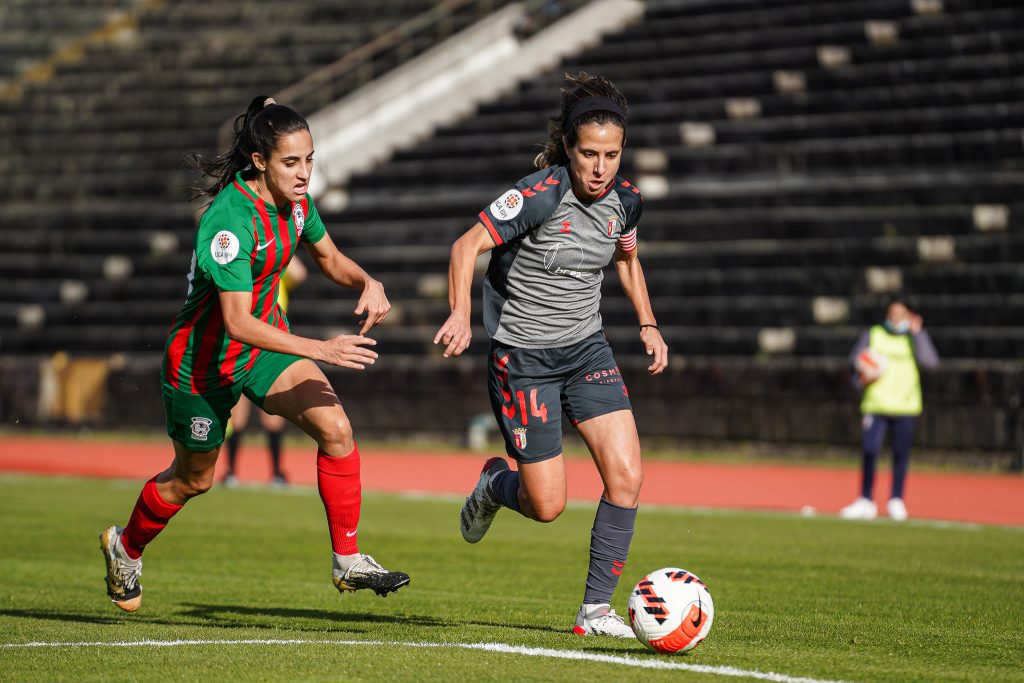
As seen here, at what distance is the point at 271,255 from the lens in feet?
21.6

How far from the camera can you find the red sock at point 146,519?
710 centimetres

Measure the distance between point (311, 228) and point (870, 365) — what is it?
8162 mm

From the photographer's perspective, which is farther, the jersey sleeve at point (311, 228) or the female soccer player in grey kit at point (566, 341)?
the jersey sleeve at point (311, 228)

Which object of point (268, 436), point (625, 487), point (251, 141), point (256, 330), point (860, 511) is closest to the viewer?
point (256, 330)

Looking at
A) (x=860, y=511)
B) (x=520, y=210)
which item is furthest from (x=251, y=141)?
(x=860, y=511)

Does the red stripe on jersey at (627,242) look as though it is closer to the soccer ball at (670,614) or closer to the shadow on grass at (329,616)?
the soccer ball at (670,614)

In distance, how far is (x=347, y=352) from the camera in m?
5.96

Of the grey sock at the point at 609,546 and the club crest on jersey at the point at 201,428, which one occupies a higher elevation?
the club crest on jersey at the point at 201,428

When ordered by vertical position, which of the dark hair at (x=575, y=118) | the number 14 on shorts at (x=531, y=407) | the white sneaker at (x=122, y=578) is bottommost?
the white sneaker at (x=122, y=578)

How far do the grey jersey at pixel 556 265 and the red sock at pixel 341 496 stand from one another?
91 cm

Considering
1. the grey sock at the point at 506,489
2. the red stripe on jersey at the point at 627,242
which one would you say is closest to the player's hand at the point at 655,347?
the red stripe on jersey at the point at 627,242

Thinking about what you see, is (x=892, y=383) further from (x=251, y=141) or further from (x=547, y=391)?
(x=251, y=141)

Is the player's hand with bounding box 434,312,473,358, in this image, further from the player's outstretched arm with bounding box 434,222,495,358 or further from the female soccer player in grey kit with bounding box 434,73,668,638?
the female soccer player in grey kit with bounding box 434,73,668,638

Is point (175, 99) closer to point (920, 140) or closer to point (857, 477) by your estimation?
point (920, 140)
